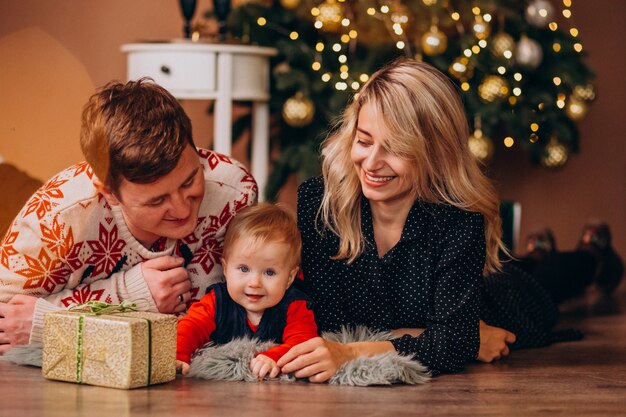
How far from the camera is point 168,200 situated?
2100 mm

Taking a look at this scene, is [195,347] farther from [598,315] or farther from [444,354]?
[598,315]

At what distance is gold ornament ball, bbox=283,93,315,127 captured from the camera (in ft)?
11.9

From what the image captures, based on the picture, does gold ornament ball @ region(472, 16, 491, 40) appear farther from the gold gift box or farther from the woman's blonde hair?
the gold gift box

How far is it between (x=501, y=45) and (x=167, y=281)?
1.85m

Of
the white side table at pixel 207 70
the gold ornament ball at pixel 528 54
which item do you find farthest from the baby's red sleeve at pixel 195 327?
the gold ornament ball at pixel 528 54

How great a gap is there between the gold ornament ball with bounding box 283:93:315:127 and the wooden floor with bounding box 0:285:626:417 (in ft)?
5.03

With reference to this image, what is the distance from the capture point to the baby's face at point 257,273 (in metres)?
2.09

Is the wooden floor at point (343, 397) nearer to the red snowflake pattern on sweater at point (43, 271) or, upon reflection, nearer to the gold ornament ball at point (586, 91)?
the red snowflake pattern on sweater at point (43, 271)

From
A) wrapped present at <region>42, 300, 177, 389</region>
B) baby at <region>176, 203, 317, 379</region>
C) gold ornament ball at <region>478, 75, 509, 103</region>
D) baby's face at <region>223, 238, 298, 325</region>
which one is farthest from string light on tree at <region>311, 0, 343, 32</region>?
wrapped present at <region>42, 300, 177, 389</region>

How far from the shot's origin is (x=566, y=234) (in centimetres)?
434

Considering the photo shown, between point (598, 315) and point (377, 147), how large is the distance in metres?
1.35

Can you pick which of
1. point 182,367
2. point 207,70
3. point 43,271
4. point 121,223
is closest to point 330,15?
point 207,70

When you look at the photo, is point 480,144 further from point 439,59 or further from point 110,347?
point 110,347

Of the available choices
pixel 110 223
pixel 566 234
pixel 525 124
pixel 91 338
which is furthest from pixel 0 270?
pixel 566 234
